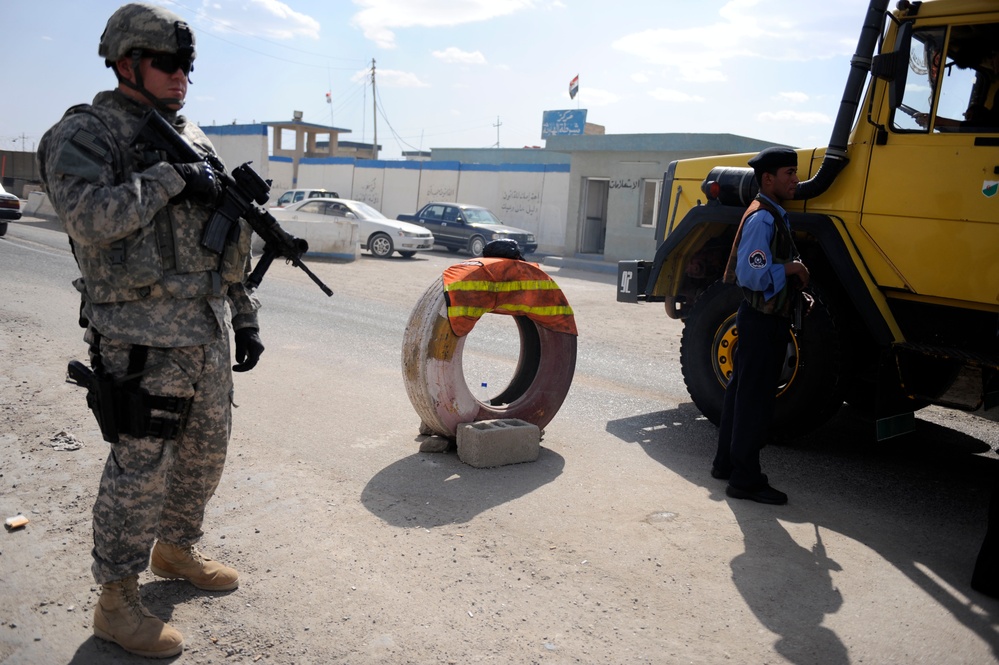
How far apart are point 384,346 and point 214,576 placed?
5.48 m

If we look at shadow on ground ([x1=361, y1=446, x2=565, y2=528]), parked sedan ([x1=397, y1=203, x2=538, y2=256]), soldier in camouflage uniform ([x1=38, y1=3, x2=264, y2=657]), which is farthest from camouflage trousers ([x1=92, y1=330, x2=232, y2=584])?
parked sedan ([x1=397, y1=203, x2=538, y2=256])

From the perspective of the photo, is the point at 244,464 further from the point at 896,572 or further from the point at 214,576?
the point at 896,572

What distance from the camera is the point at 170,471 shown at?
3.11m

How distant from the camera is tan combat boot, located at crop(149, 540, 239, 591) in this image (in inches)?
126

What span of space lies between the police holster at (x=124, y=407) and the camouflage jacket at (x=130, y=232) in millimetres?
166

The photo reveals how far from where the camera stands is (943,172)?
4.85 metres

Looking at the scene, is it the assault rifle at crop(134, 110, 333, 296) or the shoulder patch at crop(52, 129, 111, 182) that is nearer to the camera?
the shoulder patch at crop(52, 129, 111, 182)

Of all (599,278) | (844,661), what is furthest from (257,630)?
(599,278)

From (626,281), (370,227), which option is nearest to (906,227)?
(626,281)

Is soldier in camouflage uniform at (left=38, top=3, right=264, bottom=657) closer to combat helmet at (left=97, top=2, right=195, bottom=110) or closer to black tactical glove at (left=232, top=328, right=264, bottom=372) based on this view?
combat helmet at (left=97, top=2, right=195, bottom=110)

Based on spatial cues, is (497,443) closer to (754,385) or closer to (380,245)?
(754,385)

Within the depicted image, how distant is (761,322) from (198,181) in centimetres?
314

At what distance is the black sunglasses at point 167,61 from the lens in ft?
9.31

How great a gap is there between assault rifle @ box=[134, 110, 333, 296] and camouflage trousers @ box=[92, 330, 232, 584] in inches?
15.0
